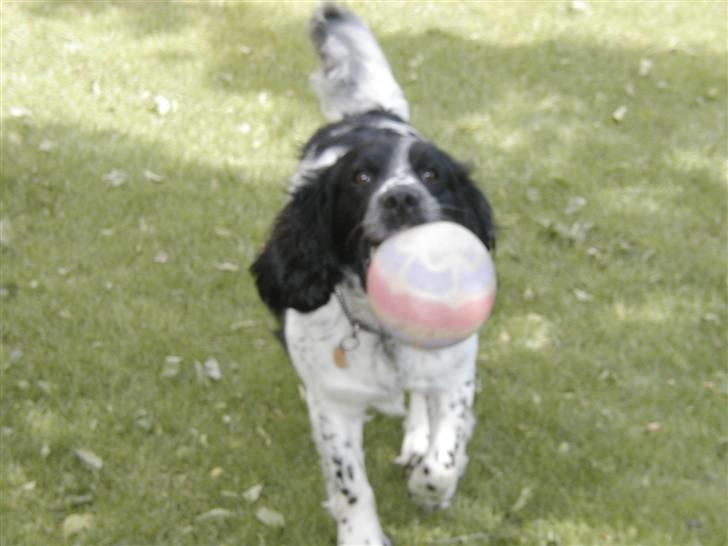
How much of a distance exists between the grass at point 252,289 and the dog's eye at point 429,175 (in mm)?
1188

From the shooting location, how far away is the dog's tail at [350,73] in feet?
16.5

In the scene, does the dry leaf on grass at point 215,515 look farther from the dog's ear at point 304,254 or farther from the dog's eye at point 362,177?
the dog's eye at point 362,177

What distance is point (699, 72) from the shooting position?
26.4 feet

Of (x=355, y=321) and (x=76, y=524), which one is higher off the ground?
(x=355, y=321)

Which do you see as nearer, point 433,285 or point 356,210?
point 433,285

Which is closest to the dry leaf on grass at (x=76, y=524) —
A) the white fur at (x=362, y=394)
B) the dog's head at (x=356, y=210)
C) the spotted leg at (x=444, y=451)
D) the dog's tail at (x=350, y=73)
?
the white fur at (x=362, y=394)

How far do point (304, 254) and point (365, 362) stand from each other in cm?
39

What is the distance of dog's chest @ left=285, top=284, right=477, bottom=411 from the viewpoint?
141 inches

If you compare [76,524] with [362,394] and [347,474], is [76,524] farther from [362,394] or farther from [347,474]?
[362,394]

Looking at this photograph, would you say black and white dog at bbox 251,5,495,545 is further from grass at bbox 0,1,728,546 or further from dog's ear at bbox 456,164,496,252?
grass at bbox 0,1,728,546

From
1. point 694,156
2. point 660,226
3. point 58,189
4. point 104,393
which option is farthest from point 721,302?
point 58,189

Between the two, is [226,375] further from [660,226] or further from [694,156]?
[694,156]

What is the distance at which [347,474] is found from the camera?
368cm

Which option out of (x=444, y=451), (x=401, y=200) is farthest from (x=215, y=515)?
(x=401, y=200)
